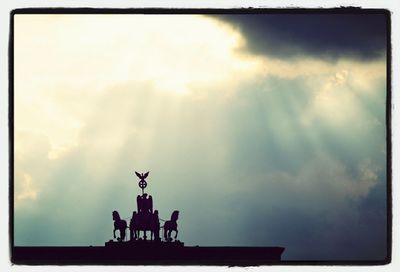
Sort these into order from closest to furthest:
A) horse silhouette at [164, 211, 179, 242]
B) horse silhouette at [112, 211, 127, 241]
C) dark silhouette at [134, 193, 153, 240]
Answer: horse silhouette at [112, 211, 127, 241]
dark silhouette at [134, 193, 153, 240]
horse silhouette at [164, 211, 179, 242]

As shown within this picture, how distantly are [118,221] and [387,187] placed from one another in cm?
314

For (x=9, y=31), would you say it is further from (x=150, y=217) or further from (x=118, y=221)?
(x=150, y=217)

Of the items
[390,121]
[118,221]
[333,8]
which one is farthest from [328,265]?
[118,221]

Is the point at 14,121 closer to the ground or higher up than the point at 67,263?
higher up

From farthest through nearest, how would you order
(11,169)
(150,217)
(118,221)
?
(150,217)
(118,221)
(11,169)

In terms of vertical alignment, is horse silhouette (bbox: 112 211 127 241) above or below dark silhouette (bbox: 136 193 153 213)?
below

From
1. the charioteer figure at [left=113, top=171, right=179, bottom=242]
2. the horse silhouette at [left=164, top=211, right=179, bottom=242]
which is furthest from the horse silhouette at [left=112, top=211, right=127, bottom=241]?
the horse silhouette at [left=164, top=211, right=179, bottom=242]

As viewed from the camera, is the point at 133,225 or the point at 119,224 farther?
the point at 133,225

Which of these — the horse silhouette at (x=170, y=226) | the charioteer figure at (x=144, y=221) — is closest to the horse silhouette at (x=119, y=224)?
the charioteer figure at (x=144, y=221)

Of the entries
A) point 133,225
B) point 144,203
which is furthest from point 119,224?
point 144,203

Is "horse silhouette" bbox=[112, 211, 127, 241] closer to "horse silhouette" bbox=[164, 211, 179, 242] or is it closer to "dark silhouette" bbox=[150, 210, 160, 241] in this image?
"dark silhouette" bbox=[150, 210, 160, 241]

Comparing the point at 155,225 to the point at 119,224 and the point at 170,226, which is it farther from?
the point at 119,224

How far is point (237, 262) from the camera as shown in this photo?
4746 millimetres

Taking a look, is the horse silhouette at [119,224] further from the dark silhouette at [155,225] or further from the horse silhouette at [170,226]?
the horse silhouette at [170,226]
